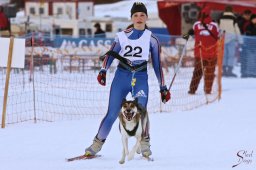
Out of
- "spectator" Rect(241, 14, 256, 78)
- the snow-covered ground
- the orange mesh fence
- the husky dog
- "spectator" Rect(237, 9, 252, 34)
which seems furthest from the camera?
"spectator" Rect(237, 9, 252, 34)

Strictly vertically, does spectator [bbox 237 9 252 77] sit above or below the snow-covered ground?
above

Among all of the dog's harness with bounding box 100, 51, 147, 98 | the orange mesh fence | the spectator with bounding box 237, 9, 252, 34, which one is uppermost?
the spectator with bounding box 237, 9, 252, 34

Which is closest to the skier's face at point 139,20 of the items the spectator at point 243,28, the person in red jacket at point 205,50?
the person in red jacket at point 205,50

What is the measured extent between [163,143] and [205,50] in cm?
598

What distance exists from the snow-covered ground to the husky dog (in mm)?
246

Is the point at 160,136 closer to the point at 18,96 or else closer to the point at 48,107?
the point at 48,107

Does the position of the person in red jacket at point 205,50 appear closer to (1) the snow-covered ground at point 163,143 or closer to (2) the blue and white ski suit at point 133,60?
(1) the snow-covered ground at point 163,143

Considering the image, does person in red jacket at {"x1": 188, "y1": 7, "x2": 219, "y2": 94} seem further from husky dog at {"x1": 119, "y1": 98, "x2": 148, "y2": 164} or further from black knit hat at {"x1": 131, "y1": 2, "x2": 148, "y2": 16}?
husky dog at {"x1": 119, "y1": 98, "x2": 148, "y2": 164}

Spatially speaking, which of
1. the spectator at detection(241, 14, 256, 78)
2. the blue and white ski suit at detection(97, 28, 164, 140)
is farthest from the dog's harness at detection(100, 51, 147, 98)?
the spectator at detection(241, 14, 256, 78)

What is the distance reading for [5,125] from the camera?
31.7 feet

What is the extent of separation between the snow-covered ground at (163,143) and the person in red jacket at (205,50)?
198cm

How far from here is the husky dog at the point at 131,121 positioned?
617 centimetres

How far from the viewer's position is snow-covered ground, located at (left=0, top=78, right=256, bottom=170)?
650 centimetres

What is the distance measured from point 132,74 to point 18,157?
155 cm
